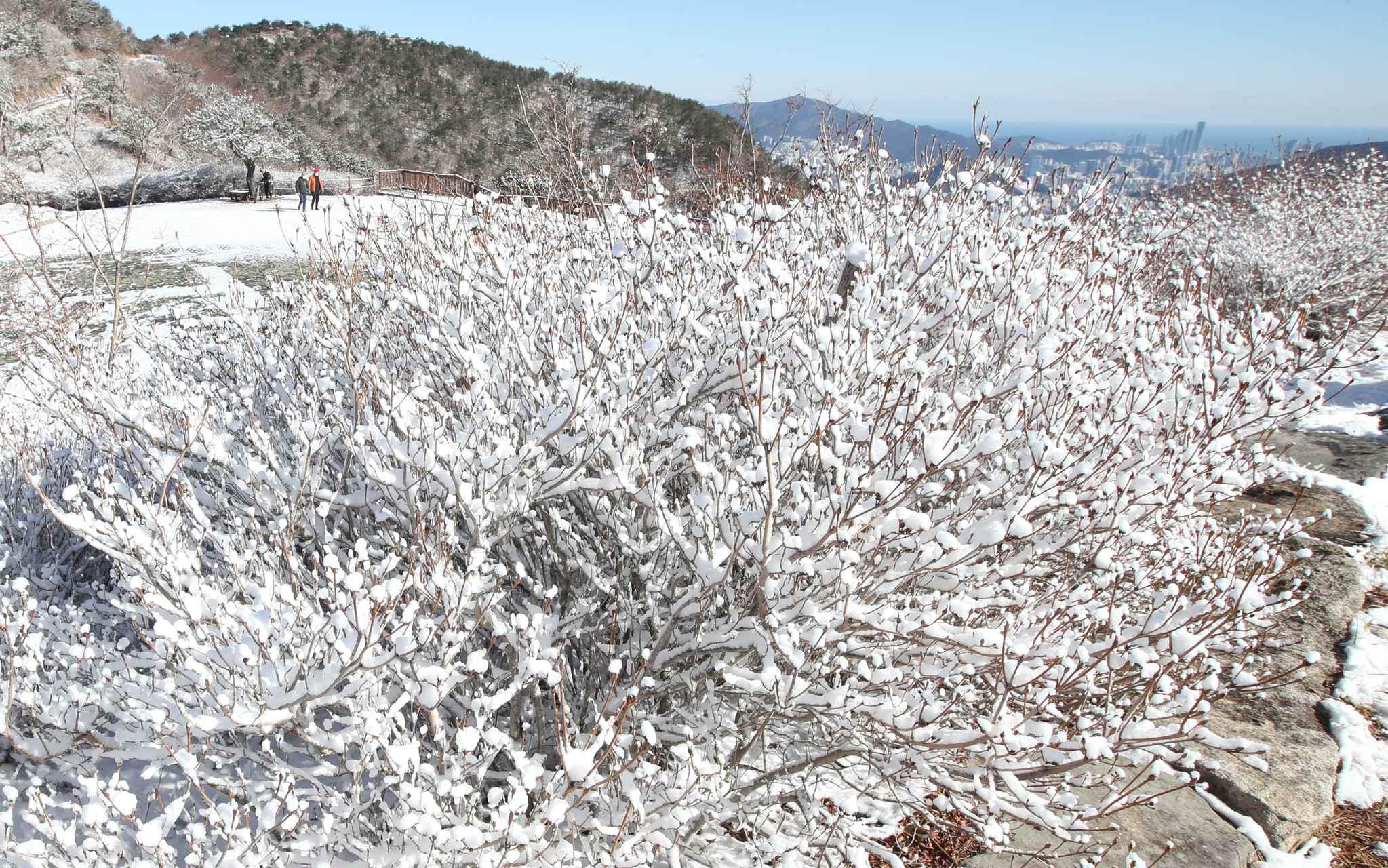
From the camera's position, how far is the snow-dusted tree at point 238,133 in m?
24.1

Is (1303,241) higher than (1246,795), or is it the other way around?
(1303,241)

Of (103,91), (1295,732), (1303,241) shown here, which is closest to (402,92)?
(103,91)

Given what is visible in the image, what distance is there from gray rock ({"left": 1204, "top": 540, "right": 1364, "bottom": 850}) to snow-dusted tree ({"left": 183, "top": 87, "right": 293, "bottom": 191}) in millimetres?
28900

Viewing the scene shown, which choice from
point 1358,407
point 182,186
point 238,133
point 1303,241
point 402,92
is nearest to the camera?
point 1358,407

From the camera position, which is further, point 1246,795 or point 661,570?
point 1246,795

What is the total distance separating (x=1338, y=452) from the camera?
8023mm

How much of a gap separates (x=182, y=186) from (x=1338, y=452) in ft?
102

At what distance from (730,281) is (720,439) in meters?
1.39

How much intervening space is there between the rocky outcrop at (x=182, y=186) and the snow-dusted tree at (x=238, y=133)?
0.65m

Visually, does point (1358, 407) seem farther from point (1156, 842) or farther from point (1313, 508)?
point (1156, 842)

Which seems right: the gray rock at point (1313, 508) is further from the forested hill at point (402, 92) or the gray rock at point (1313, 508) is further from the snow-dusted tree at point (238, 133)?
the forested hill at point (402, 92)

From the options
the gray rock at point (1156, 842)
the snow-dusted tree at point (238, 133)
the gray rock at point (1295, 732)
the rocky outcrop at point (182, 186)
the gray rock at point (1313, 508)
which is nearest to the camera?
the gray rock at point (1156, 842)

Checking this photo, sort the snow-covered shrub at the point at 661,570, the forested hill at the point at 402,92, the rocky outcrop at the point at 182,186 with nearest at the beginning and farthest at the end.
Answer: the snow-covered shrub at the point at 661,570, the rocky outcrop at the point at 182,186, the forested hill at the point at 402,92

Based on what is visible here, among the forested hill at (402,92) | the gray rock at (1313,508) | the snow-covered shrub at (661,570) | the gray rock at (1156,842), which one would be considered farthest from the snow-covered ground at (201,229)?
the forested hill at (402,92)
